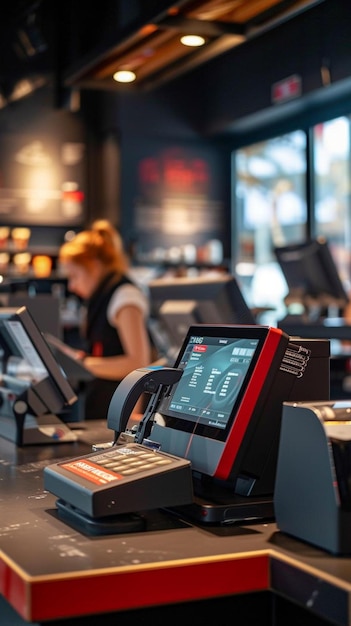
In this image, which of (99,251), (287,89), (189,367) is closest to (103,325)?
(99,251)

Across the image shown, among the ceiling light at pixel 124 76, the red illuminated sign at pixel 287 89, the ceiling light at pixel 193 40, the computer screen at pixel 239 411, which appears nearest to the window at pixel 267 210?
the red illuminated sign at pixel 287 89

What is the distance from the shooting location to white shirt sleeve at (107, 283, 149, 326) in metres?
4.00

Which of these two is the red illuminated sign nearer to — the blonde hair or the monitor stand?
the blonde hair

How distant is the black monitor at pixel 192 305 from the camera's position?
2.60m

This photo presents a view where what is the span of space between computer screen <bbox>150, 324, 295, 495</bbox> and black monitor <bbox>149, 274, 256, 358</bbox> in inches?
21.1

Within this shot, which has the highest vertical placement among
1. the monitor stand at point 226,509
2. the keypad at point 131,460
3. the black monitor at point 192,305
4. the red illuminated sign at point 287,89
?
the red illuminated sign at point 287,89

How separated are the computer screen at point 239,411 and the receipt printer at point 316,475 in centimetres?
14

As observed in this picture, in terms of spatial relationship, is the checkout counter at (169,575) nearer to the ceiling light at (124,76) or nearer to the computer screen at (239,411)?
the computer screen at (239,411)

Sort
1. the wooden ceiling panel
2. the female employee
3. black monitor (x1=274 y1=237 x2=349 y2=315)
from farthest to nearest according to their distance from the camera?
black monitor (x1=274 y1=237 x2=349 y2=315)
the female employee
the wooden ceiling panel

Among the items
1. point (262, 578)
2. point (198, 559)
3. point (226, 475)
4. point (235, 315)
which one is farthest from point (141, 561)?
point (235, 315)

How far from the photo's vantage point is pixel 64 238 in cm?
895

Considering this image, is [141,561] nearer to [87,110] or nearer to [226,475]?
[226,475]

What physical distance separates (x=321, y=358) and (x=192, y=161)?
7.68m

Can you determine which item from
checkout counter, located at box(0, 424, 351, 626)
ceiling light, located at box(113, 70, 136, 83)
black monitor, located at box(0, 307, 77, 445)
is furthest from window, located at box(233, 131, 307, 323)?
checkout counter, located at box(0, 424, 351, 626)
